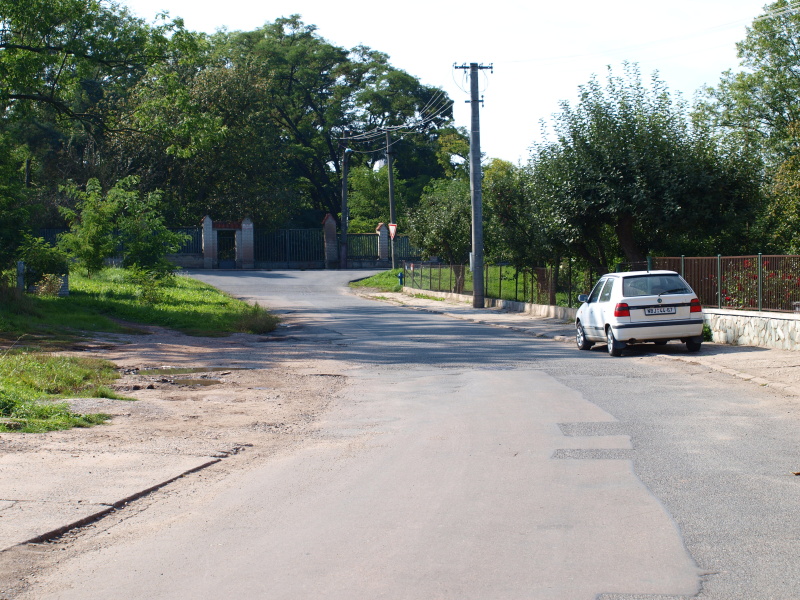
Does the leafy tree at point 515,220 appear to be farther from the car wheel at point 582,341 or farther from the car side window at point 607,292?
the car side window at point 607,292

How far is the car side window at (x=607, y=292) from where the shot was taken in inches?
656

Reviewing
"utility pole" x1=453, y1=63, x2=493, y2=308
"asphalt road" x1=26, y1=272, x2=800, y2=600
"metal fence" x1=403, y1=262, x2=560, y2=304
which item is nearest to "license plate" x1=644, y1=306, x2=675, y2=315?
"asphalt road" x1=26, y1=272, x2=800, y2=600

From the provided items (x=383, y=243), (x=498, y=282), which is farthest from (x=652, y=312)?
(x=383, y=243)

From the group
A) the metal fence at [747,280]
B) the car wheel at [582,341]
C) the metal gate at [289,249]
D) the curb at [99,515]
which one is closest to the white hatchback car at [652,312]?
the car wheel at [582,341]

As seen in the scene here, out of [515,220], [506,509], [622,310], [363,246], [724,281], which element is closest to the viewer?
[506,509]

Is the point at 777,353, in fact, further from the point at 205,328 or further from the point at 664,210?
the point at 205,328

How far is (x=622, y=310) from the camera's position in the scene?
15875 millimetres

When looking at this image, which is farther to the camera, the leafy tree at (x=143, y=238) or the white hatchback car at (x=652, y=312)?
the leafy tree at (x=143, y=238)

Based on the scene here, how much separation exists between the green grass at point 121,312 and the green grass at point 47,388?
480cm

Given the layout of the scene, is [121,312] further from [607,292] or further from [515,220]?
[515,220]

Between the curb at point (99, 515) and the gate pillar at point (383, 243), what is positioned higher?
the gate pillar at point (383, 243)

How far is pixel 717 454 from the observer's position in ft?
24.8

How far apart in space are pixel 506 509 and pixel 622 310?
10663 mm

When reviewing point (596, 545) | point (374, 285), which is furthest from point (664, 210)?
point (374, 285)
